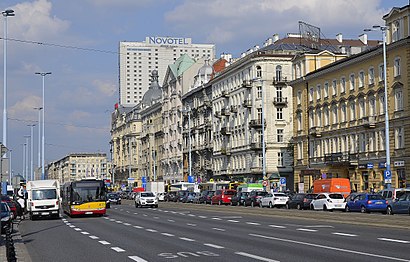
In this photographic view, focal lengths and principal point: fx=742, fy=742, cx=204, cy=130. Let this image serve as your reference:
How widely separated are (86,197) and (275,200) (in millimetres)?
19437

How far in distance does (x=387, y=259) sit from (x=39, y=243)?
1282 cm

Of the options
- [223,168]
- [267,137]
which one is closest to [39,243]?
[267,137]

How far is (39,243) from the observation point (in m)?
24.5

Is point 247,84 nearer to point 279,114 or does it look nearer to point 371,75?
point 279,114

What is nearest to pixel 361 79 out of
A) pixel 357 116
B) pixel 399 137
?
pixel 357 116

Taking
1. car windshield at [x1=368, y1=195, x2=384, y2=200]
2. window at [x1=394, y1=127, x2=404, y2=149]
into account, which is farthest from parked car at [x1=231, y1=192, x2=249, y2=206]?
car windshield at [x1=368, y1=195, x2=384, y2=200]

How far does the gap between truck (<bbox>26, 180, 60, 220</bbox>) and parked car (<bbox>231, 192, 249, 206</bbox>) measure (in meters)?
26.4

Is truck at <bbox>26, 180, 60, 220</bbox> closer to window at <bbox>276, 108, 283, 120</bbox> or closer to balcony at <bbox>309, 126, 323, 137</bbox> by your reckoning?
balcony at <bbox>309, 126, 323, 137</bbox>

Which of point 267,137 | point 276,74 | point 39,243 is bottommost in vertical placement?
point 39,243

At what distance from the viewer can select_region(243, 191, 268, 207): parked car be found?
65.1m

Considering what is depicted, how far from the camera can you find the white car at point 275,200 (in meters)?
60.1

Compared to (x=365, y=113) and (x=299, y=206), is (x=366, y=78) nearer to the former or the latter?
(x=365, y=113)

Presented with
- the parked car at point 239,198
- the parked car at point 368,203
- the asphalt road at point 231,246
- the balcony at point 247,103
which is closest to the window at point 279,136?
the balcony at point 247,103

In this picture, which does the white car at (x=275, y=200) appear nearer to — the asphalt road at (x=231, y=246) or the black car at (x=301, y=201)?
the black car at (x=301, y=201)
